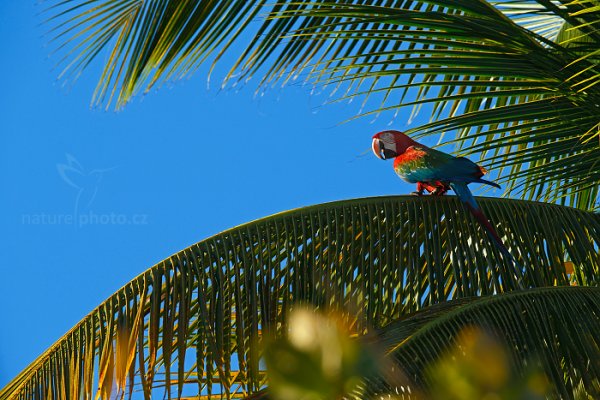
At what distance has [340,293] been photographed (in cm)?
200

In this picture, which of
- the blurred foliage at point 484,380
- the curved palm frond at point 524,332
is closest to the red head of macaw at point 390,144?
the curved palm frond at point 524,332

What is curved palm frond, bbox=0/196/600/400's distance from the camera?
1822 mm

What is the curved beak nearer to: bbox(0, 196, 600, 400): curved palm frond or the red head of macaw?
the red head of macaw

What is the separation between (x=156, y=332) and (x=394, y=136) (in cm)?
106

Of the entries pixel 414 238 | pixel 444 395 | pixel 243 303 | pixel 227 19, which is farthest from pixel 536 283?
pixel 444 395

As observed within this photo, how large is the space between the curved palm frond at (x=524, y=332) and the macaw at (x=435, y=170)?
0.89 feet

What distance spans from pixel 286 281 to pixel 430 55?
3.09 ft

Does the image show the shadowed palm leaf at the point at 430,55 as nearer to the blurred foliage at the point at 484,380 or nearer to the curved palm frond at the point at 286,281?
the curved palm frond at the point at 286,281

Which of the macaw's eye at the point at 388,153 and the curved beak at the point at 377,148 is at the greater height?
the curved beak at the point at 377,148

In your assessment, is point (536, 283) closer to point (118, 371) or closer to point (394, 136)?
point (394, 136)

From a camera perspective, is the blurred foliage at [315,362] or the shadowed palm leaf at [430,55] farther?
the shadowed palm leaf at [430,55]

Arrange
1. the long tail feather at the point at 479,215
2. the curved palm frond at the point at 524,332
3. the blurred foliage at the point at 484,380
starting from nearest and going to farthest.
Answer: the blurred foliage at the point at 484,380, the curved palm frond at the point at 524,332, the long tail feather at the point at 479,215

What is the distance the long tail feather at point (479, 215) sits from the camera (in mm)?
2188

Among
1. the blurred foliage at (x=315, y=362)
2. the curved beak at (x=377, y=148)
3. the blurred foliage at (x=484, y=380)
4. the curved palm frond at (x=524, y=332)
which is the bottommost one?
the blurred foliage at (x=484, y=380)
